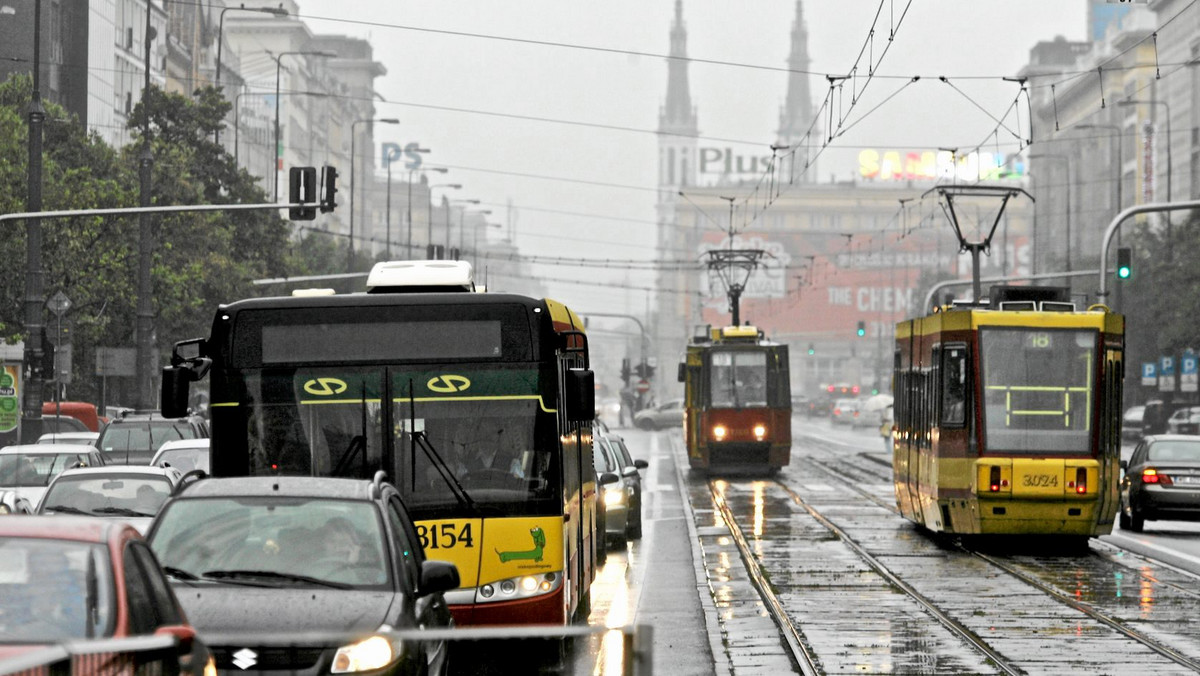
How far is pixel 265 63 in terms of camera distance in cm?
11994

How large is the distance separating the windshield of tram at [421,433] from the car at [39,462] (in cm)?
1328

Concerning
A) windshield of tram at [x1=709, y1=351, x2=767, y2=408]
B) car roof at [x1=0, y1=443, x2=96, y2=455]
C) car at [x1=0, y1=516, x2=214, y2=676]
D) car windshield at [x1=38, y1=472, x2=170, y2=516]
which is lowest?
car windshield at [x1=38, y1=472, x2=170, y2=516]

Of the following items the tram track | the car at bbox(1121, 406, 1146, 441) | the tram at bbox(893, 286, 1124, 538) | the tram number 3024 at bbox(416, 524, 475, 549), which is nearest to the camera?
the tram number 3024 at bbox(416, 524, 475, 549)

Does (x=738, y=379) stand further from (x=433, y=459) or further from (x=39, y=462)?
(x=433, y=459)

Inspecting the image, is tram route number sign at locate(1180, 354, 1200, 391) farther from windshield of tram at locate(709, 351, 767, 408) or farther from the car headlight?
the car headlight

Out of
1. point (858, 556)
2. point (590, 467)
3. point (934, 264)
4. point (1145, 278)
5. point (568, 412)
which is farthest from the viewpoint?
point (934, 264)

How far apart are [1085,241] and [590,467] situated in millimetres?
113725

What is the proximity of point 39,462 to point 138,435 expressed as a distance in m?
7.58

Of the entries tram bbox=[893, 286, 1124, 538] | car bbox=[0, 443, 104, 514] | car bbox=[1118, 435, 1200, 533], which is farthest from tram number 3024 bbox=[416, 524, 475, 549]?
car bbox=[1118, 435, 1200, 533]

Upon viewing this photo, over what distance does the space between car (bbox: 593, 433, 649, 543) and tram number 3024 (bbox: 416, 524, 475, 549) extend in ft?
36.8

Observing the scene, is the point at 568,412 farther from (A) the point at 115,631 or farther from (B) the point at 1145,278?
(B) the point at 1145,278

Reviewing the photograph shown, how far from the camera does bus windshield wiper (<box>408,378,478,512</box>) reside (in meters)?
12.2

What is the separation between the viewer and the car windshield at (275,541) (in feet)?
31.0

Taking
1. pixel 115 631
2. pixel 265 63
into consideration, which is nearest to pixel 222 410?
pixel 115 631
